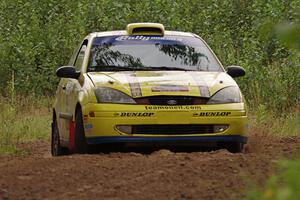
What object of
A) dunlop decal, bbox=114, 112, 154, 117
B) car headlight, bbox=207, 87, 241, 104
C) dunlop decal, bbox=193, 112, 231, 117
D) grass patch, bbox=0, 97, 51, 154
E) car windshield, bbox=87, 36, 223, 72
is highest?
car windshield, bbox=87, 36, 223, 72

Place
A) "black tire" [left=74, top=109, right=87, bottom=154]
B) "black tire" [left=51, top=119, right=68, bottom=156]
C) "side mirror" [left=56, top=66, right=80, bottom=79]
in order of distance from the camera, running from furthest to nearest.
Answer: "black tire" [left=51, top=119, right=68, bottom=156] → "side mirror" [left=56, top=66, right=80, bottom=79] → "black tire" [left=74, top=109, right=87, bottom=154]

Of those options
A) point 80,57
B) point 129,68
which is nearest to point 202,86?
point 129,68

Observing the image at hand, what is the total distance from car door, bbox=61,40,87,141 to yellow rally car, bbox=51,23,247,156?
1 cm

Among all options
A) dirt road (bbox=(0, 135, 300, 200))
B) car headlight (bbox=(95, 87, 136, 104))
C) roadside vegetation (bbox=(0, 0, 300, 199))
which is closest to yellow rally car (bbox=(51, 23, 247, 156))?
car headlight (bbox=(95, 87, 136, 104))

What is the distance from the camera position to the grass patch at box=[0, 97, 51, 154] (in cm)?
1306

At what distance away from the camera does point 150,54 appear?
35.0 feet

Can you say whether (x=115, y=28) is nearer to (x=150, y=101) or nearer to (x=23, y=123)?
(x=23, y=123)

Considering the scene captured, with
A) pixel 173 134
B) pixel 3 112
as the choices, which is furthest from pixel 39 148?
pixel 173 134

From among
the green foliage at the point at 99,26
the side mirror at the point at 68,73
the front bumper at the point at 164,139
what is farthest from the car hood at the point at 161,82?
the green foliage at the point at 99,26

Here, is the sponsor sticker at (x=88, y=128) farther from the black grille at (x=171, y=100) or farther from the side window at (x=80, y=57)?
the side window at (x=80, y=57)

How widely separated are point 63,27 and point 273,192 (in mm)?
21317

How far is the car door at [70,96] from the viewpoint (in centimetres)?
1025

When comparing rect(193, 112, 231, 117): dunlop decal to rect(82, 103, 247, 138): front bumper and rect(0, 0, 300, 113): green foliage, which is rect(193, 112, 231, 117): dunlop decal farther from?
rect(0, 0, 300, 113): green foliage

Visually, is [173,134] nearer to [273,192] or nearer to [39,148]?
[39,148]
